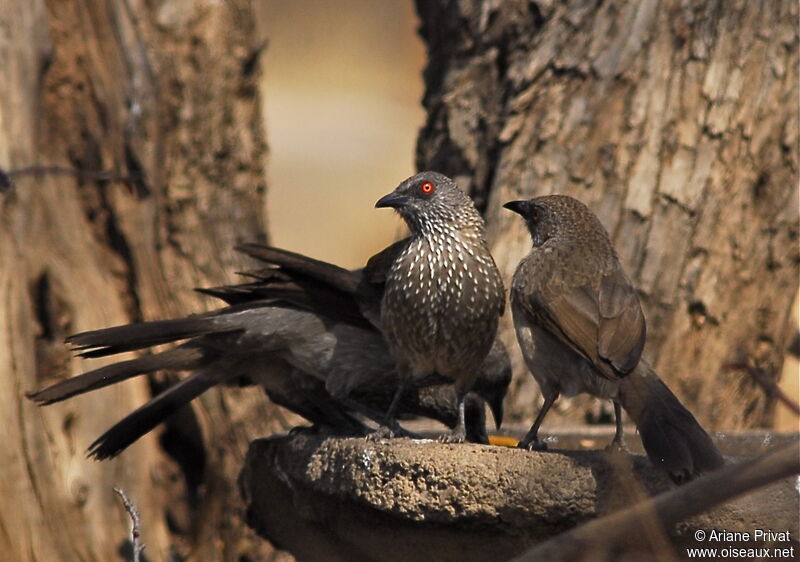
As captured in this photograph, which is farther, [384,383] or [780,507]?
[384,383]

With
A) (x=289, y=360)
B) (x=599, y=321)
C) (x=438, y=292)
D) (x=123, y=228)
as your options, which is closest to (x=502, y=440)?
(x=438, y=292)

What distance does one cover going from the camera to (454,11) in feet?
19.3

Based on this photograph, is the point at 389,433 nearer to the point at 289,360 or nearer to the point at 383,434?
the point at 383,434

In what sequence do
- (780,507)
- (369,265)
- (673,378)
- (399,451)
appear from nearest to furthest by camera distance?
(780,507) → (399,451) → (369,265) → (673,378)

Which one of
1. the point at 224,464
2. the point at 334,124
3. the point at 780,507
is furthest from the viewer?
the point at 334,124

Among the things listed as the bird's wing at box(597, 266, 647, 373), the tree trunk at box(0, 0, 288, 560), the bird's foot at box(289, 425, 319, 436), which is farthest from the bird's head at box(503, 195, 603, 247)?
the tree trunk at box(0, 0, 288, 560)

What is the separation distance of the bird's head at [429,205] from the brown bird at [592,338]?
41 centimetres

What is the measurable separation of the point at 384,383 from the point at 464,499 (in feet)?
5.48

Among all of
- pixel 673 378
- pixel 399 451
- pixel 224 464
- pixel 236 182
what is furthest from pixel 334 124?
pixel 399 451

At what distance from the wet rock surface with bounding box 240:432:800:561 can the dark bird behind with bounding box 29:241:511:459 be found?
0.88 meters

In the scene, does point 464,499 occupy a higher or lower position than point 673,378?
higher

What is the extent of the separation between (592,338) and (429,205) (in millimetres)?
1041

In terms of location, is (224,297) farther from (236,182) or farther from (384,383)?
(236,182)

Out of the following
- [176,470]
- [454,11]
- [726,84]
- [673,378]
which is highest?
[454,11]
